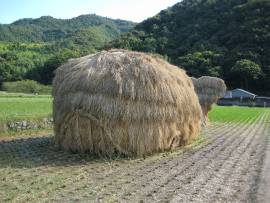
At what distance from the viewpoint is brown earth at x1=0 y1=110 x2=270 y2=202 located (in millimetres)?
4375

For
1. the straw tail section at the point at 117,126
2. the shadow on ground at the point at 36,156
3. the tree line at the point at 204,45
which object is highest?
the tree line at the point at 204,45

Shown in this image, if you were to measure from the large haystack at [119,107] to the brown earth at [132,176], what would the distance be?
1.87ft

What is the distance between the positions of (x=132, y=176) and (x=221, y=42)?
69398 millimetres

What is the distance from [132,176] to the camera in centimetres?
551

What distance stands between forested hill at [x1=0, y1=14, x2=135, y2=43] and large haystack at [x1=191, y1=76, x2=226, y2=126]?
398 ft

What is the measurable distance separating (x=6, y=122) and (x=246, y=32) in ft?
213

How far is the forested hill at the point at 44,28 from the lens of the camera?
4571 inches

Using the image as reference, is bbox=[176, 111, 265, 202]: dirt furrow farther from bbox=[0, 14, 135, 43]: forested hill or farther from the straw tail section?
bbox=[0, 14, 135, 43]: forested hill

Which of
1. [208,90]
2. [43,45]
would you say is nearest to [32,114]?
[208,90]

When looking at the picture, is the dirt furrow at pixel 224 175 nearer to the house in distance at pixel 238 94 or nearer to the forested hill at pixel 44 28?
the house in distance at pixel 238 94

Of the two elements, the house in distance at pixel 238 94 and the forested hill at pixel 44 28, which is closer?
the house in distance at pixel 238 94

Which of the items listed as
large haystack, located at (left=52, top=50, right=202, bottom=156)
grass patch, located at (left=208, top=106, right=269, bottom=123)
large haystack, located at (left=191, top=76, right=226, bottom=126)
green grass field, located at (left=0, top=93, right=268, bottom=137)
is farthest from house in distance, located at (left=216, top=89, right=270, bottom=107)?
large haystack, located at (left=52, top=50, right=202, bottom=156)

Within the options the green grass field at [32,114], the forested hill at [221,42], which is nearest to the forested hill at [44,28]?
the forested hill at [221,42]

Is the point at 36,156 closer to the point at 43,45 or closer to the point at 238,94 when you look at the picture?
the point at 238,94
